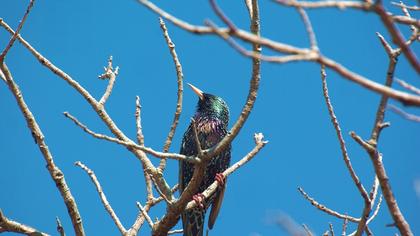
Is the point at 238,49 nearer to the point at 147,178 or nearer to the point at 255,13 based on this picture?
the point at 255,13

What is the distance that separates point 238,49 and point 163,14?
0.26 meters

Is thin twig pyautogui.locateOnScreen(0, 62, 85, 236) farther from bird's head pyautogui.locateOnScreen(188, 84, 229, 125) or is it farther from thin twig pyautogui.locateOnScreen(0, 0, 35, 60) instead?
bird's head pyautogui.locateOnScreen(188, 84, 229, 125)

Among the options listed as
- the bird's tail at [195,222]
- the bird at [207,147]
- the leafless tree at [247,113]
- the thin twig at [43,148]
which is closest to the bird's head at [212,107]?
the bird at [207,147]

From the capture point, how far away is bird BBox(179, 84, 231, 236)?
6223 millimetres

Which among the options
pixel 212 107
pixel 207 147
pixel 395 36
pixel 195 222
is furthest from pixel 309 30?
pixel 212 107

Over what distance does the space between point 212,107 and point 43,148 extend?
3620mm

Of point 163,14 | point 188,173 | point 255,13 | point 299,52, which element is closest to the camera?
point 299,52

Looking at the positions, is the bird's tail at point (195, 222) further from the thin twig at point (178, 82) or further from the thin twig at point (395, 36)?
the thin twig at point (395, 36)

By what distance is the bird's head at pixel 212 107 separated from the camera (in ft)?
23.9

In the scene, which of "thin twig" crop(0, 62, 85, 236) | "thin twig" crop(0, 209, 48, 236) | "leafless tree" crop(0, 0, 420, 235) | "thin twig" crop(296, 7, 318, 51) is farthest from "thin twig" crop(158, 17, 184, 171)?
"thin twig" crop(296, 7, 318, 51)

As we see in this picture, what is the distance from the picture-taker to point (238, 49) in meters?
1.38

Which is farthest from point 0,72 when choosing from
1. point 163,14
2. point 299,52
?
point 299,52

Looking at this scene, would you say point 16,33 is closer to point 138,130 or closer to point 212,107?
point 138,130

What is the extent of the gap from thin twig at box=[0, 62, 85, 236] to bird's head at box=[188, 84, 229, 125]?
11.2ft
